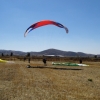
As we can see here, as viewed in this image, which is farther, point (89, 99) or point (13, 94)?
point (13, 94)

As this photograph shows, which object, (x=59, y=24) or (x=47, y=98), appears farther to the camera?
(x=59, y=24)

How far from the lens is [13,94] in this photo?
15984mm

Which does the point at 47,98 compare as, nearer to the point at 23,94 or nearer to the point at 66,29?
the point at 23,94

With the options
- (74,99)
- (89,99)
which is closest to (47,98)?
(74,99)

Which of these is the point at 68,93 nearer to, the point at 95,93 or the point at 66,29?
the point at 95,93

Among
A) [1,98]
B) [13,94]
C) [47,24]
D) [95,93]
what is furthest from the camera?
[47,24]

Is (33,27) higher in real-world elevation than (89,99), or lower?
higher

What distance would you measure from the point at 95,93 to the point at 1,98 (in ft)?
23.3

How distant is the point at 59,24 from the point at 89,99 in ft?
97.1

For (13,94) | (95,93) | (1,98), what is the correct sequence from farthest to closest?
(95,93), (13,94), (1,98)

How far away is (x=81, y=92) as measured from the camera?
1731 centimetres

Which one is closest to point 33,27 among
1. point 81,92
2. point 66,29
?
point 66,29

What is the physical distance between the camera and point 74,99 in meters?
14.8

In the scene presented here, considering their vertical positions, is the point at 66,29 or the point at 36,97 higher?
the point at 66,29
